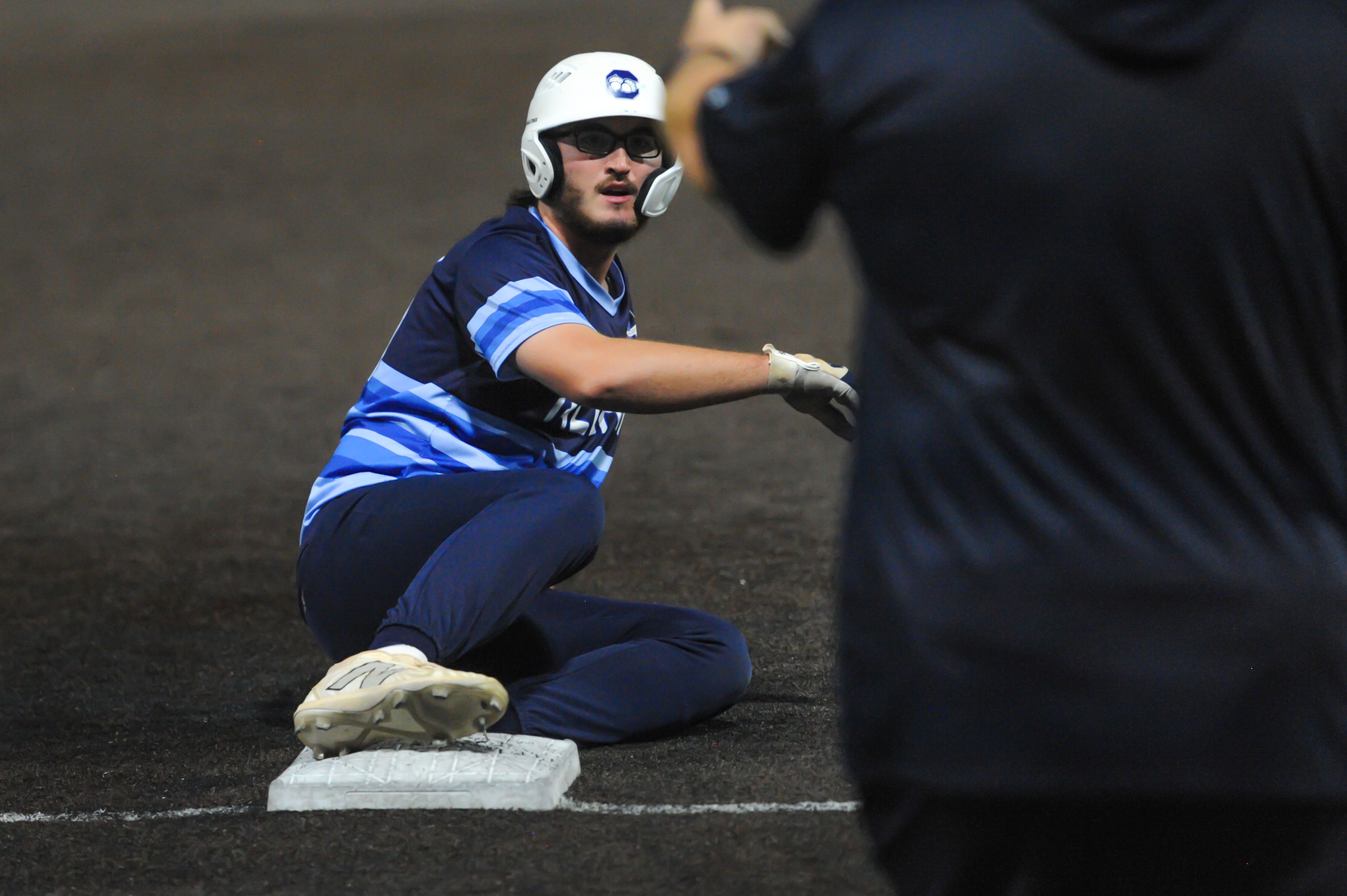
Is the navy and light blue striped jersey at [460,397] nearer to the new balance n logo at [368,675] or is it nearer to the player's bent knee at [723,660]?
the player's bent knee at [723,660]

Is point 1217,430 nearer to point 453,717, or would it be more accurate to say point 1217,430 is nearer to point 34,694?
point 453,717

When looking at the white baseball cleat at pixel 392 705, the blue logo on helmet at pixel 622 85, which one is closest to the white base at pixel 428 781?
the white baseball cleat at pixel 392 705

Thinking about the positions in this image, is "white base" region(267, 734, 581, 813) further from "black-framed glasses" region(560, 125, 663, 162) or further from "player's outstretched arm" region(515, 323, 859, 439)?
"black-framed glasses" region(560, 125, 663, 162)

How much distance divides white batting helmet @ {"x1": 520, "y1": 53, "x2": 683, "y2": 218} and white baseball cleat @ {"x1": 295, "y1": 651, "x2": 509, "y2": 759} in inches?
46.1

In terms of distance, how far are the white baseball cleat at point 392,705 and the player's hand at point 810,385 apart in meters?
0.80

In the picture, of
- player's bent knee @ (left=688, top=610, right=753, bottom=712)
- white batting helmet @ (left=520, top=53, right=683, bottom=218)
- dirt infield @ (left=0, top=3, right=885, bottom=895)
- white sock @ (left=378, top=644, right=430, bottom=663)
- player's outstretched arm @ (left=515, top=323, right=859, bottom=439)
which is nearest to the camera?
dirt infield @ (left=0, top=3, right=885, bottom=895)

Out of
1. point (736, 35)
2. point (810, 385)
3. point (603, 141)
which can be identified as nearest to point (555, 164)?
point (603, 141)

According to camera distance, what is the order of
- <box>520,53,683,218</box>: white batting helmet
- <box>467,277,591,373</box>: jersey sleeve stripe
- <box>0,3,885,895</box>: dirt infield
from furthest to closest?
<box>520,53,683,218</box>: white batting helmet < <box>467,277,591,373</box>: jersey sleeve stripe < <box>0,3,885,895</box>: dirt infield

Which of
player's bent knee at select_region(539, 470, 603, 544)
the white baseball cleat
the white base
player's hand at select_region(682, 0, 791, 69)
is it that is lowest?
the white base

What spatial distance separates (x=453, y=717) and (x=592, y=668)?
0.45m

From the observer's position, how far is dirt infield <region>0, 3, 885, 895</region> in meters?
3.05

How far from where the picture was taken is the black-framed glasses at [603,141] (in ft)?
12.8

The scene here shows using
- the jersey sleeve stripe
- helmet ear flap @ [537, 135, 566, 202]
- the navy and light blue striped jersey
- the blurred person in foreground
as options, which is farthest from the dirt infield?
the blurred person in foreground

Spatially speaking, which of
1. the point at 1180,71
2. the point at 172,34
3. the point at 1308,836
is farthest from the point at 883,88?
the point at 172,34
